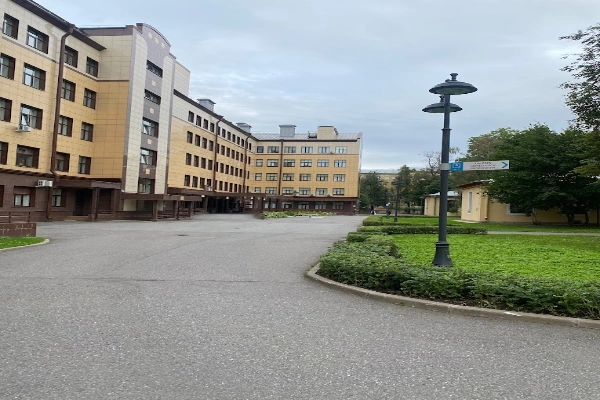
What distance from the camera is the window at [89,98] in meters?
36.2

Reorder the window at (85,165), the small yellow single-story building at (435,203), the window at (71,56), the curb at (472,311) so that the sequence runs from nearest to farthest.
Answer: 1. the curb at (472,311)
2. the window at (71,56)
3. the window at (85,165)
4. the small yellow single-story building at (435,203)

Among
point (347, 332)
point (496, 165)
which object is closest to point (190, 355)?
point (347, 332)

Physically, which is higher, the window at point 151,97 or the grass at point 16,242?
the window at point 151,97

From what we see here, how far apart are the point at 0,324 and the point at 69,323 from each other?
0.78m

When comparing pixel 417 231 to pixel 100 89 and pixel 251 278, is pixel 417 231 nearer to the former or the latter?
pixel 251 278

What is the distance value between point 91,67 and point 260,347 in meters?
37.7

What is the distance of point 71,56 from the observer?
113 feet

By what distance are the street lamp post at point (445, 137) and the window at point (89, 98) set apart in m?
32.9

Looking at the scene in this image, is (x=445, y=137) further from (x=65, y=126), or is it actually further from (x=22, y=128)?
(x=65, y=126)

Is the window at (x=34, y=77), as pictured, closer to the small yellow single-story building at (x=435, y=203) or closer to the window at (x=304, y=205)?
the small yellow single-story building at (x=435, y=203)

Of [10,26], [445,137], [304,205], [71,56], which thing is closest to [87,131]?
[71,56]

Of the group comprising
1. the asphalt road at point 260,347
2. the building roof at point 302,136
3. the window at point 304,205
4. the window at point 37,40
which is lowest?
the asphalt road at point 260,347

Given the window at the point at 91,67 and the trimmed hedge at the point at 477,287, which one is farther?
the window at the point at 91,67

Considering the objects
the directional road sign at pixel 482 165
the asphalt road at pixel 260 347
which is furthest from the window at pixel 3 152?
the directional road sign at pixel 482 165
